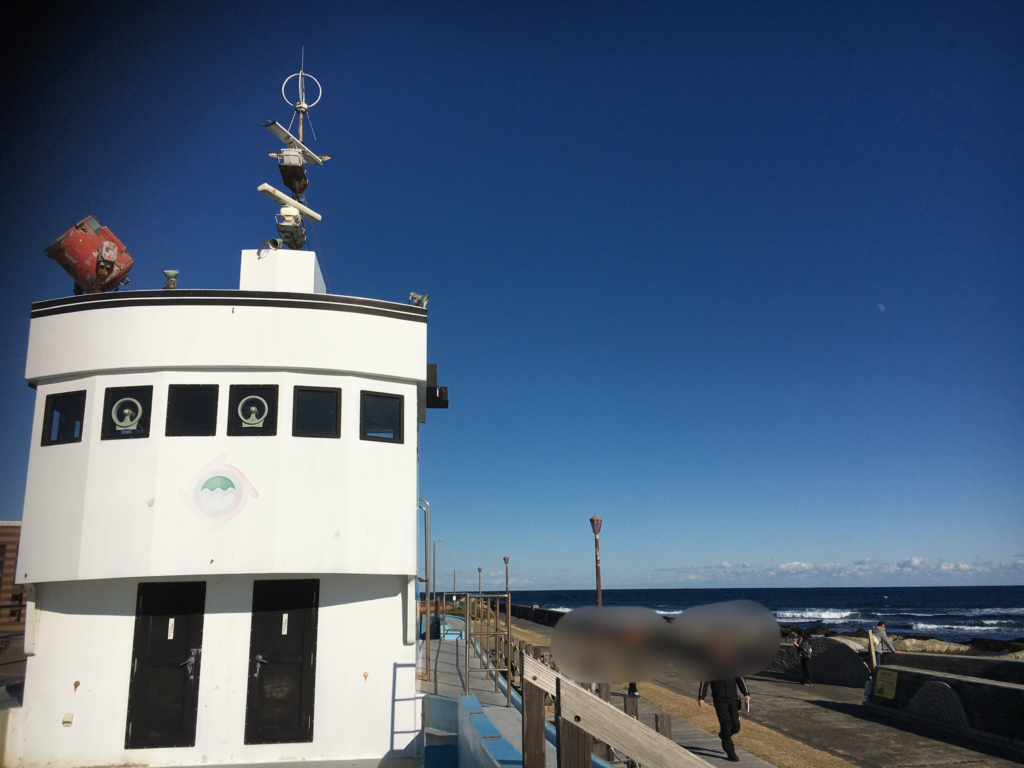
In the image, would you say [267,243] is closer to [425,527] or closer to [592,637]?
[425,527]

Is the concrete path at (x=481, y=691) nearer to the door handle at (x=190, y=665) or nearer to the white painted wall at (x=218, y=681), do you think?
the white painted wall at (x=218, y=681)

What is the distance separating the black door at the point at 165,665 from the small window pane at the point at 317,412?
2.74 m

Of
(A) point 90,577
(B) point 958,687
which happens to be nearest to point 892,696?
(B) point 958,687

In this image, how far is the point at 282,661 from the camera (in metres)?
9.75

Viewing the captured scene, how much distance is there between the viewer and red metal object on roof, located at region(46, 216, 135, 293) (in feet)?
36.6

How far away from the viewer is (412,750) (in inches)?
389

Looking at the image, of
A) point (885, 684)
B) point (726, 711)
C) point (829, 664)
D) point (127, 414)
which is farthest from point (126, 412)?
point (829, 664)

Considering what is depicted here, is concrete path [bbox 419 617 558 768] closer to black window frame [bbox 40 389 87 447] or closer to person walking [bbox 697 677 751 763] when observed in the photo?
person walking [bbox 697 677 751 763]

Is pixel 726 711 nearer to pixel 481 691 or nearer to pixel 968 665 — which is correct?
pixel 481 691

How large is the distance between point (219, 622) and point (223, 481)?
2059 mm

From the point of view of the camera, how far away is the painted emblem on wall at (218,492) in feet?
31.4

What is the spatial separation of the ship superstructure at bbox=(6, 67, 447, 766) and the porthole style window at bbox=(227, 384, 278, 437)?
0.03 meters

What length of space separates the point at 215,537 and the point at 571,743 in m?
7.53

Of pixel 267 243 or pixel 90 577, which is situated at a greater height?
pixel 267 243
